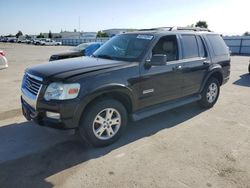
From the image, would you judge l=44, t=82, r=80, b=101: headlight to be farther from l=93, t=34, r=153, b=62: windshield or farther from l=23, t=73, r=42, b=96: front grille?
l=93, t=34, r=153, b=62: windshield

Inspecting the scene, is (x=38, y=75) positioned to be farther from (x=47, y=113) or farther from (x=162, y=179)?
(x=162, y=179)

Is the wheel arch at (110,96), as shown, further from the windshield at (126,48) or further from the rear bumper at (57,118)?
the windshield at (126,48)

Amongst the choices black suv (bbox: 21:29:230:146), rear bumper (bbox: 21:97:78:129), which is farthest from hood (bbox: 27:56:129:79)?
rear bumper (bbox: 21:97:78:129)

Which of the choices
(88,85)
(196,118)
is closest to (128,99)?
(88,85)

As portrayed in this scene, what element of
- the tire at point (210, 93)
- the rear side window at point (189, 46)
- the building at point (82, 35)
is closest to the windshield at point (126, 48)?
the rear side window at point (189, 46)

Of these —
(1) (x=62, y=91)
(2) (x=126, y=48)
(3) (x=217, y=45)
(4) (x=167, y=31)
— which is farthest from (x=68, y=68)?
(3) (x=217, y=45)

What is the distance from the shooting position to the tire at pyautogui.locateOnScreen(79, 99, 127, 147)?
3705 mm

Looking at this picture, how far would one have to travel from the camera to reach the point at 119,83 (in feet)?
12.8

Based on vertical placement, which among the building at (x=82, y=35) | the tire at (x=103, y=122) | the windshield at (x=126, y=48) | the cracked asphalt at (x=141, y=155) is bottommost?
the cracked asphalt at (x=141, y=155)

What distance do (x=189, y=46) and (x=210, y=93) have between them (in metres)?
1.52

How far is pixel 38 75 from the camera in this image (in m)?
3.76

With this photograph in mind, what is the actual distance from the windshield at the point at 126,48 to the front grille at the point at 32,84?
145 centimetres

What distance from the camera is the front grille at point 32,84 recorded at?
3713 mm

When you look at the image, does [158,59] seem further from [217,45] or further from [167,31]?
[217,45]
